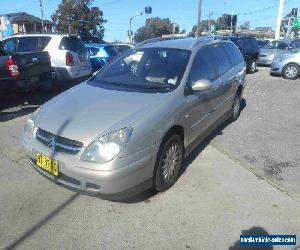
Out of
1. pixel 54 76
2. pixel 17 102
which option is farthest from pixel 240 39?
pixel 17 102

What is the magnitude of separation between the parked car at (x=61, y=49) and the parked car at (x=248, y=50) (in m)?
7.99

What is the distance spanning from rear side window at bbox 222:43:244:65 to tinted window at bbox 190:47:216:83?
1.24 m

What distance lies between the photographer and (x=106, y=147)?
3.45 metres

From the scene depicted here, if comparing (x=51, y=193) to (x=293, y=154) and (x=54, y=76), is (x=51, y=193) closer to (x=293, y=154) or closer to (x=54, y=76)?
(x=293, y=154)

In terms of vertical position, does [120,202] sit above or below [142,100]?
below

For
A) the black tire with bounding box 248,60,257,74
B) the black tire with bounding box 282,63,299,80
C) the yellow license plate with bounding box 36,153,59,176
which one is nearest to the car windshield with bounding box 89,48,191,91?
the yellow license plate with bounding box 36,153,59,176

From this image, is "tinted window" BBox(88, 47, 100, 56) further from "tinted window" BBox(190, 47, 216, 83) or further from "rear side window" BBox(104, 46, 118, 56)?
"tinted window" BBox(190, 47, 216, 83)

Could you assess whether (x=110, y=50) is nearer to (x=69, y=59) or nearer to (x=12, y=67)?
(x=69, y=59)

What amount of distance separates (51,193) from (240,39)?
1383cm

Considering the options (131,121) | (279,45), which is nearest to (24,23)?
(279,45)

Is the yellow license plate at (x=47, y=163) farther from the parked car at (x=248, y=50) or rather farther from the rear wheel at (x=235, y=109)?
the parked car at (x=248, y=50)

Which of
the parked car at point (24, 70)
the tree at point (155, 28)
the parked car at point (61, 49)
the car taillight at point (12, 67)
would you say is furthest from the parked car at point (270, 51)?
the tree at point (155, 28)

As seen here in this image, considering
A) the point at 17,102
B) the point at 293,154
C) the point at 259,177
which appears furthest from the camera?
the point at 17,102

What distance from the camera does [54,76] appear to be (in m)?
9.40
